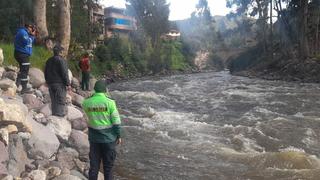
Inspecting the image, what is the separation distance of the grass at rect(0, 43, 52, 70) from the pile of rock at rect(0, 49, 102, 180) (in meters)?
2.88

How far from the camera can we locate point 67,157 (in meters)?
8.68

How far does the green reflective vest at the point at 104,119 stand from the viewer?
285 inches

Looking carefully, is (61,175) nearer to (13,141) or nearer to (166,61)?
(13,141)

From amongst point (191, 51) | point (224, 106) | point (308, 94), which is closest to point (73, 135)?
point (224, 106)

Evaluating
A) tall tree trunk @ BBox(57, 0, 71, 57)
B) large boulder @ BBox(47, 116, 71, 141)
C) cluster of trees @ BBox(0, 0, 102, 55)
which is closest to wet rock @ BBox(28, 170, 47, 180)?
large boulder @ BBox(47, 116, 71, 141)

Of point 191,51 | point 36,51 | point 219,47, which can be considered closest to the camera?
point 36,51

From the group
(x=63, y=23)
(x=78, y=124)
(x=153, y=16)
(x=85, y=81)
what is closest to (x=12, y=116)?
(x=78, y=124)

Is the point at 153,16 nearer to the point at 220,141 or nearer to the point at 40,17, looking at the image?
the point at 40,17

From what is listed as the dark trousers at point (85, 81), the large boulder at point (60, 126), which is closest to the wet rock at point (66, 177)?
the large boulder at point (60, 126)

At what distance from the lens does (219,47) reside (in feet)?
304

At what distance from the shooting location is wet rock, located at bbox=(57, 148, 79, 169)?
27.6ft

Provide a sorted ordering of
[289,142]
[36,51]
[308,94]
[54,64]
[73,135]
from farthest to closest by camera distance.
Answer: [308,94] < [36,51] < [289,142] < [54,64] < [73,135]

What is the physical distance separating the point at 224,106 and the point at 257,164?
951 cm

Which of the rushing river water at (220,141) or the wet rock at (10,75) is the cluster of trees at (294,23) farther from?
the wet rock at (10,75)
